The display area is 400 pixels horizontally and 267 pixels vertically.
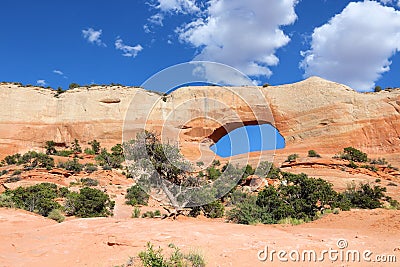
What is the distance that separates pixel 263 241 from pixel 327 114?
39.3 metres

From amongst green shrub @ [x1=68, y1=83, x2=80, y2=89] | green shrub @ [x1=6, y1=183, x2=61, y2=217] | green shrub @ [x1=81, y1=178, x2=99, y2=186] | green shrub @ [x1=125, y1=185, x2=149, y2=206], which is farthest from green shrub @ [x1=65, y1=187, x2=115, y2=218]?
green shrub @ [x1=68, y1=83, x2=80, y2=89]

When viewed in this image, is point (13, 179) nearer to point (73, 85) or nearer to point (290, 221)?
point (290, 221)

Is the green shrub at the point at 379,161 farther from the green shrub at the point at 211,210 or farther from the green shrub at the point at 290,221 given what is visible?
the green shrub at the point at 290,221

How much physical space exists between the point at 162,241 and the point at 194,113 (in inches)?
1722

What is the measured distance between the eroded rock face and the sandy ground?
3277cm

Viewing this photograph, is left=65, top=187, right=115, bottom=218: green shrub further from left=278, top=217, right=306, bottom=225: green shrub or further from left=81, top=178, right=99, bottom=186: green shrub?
left=81, top=178, right=99, bottom=186: green shrub

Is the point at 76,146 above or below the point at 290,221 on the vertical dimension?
above

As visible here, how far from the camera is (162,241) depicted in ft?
24.3

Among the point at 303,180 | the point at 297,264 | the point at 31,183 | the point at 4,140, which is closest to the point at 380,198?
the point at 303,180

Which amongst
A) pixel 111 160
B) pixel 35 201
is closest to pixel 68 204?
pixel 35 201

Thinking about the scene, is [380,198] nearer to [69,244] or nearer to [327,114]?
[69,244]

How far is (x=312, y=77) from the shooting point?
49219 millimetres

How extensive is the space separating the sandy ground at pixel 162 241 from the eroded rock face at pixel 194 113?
32.8m

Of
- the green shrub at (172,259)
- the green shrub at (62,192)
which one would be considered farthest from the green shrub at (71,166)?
the green shrub at (172,259)
